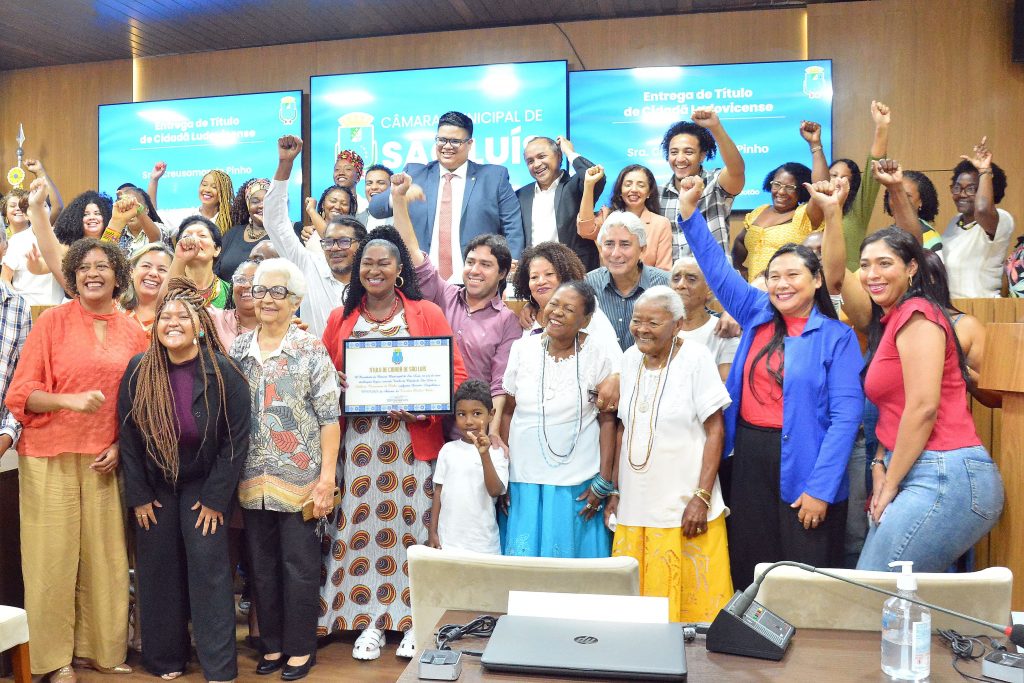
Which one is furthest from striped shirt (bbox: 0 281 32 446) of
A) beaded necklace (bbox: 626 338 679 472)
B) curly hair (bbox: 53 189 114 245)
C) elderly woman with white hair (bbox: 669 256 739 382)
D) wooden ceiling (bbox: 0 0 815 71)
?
wooden ceiling (bbox: 0 0 815 71)

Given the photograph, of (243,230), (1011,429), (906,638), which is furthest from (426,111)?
(906,638)

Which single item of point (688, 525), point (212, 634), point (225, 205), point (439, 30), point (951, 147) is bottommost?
point (212, 634)

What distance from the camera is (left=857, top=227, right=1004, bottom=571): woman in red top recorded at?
8.98 feet

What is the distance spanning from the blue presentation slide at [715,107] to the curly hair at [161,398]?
14.8 ft

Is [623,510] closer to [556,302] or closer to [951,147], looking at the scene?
[556,302]

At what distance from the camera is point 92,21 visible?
780 centimetres

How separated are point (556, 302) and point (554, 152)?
1.92 meters

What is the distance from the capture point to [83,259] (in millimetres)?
3590

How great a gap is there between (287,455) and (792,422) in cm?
197

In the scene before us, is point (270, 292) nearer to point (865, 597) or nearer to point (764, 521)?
point (764, 521)

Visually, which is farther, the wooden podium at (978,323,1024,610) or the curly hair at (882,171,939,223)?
the curly hair at (882,171,939,223)

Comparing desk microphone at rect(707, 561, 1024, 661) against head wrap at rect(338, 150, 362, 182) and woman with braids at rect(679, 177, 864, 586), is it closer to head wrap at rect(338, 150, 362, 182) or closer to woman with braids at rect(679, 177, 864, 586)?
woman with braids at rect(679, 177, 864, 586)

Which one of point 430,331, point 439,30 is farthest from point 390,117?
point 430,331

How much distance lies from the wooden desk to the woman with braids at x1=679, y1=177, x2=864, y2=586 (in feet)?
4.37
